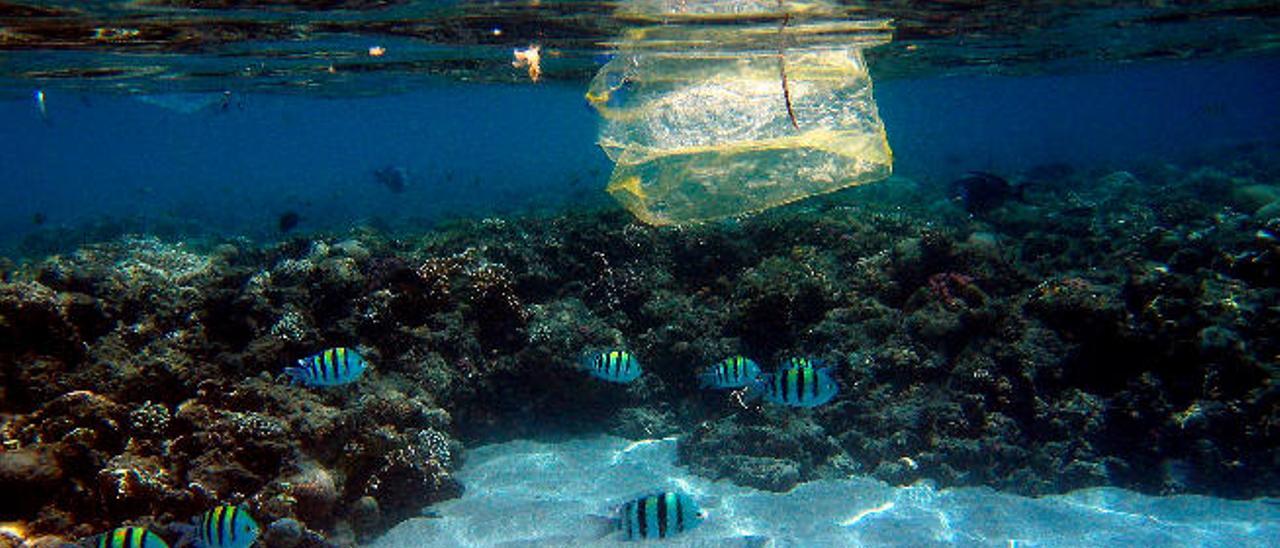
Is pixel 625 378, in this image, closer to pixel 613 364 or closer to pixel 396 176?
pixel 613 364

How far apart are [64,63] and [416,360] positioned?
1756 cm

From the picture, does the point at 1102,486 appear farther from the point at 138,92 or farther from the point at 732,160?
the point at 138,92

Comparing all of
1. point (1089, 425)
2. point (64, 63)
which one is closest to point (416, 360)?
point (1089, 425)

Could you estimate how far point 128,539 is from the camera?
4.52 meters

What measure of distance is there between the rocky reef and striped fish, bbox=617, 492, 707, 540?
2986mm

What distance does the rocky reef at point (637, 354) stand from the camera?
6473 mm

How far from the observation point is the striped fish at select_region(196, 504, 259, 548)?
15.6 ft

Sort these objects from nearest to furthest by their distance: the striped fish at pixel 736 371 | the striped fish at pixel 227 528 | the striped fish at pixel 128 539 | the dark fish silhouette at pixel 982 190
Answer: the striped fish at pixel 128 539, the striped fish at pixel 227 528, the striped fish at pixel 736 371, the dark fish silhouette at pixel 982 190

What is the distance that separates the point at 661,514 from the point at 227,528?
3.02 metres

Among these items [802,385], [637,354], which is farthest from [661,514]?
[637,354]

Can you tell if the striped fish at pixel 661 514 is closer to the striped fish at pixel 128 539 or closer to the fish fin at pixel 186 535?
the striped fish at pixel 128 539

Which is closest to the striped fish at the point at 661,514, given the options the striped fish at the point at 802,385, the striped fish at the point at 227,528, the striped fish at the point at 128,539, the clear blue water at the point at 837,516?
the striped fish at the point at 802,385

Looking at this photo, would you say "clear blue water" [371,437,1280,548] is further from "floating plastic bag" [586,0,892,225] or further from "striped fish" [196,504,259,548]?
"floating plastic bag" [586,0,892,225]

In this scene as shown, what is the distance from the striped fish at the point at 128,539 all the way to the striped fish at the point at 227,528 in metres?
0.32
